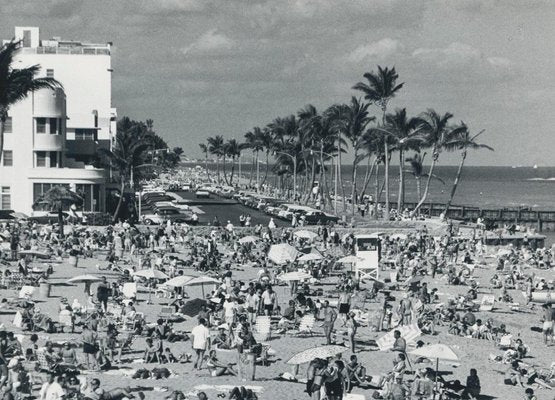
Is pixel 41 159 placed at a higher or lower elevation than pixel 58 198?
higher

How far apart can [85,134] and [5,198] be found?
18.5 meters

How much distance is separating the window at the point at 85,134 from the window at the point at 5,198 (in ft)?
56.4

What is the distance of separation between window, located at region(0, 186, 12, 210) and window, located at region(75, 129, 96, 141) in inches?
676

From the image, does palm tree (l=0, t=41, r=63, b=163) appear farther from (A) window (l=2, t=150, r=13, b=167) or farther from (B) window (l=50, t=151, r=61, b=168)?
(B) window (l=50, t=151, r=61, b=168)

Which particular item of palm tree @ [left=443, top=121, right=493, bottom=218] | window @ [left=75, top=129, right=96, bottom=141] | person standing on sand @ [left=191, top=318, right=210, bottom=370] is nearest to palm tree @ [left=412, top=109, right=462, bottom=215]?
palm tree @ [left=443, top=121, right=493, bottom=218]

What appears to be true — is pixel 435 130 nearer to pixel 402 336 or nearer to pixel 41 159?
pixel 41 159

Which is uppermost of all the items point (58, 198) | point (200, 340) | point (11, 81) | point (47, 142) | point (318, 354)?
point (11, 81)

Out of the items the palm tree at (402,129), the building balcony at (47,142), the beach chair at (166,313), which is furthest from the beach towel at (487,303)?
the palm tree at (402,129)

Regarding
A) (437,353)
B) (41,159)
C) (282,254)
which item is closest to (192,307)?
(437,353)

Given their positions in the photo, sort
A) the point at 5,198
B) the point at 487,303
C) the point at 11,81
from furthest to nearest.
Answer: the point at 5,198 < the point at 11,81 < the point at 487,303

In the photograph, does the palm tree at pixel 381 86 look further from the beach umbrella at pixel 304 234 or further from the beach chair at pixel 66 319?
the beach chair at pixel 66 319

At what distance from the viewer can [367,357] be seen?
2258 centimetres

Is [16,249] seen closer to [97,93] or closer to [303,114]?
[97,93]

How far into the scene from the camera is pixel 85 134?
72625mm
